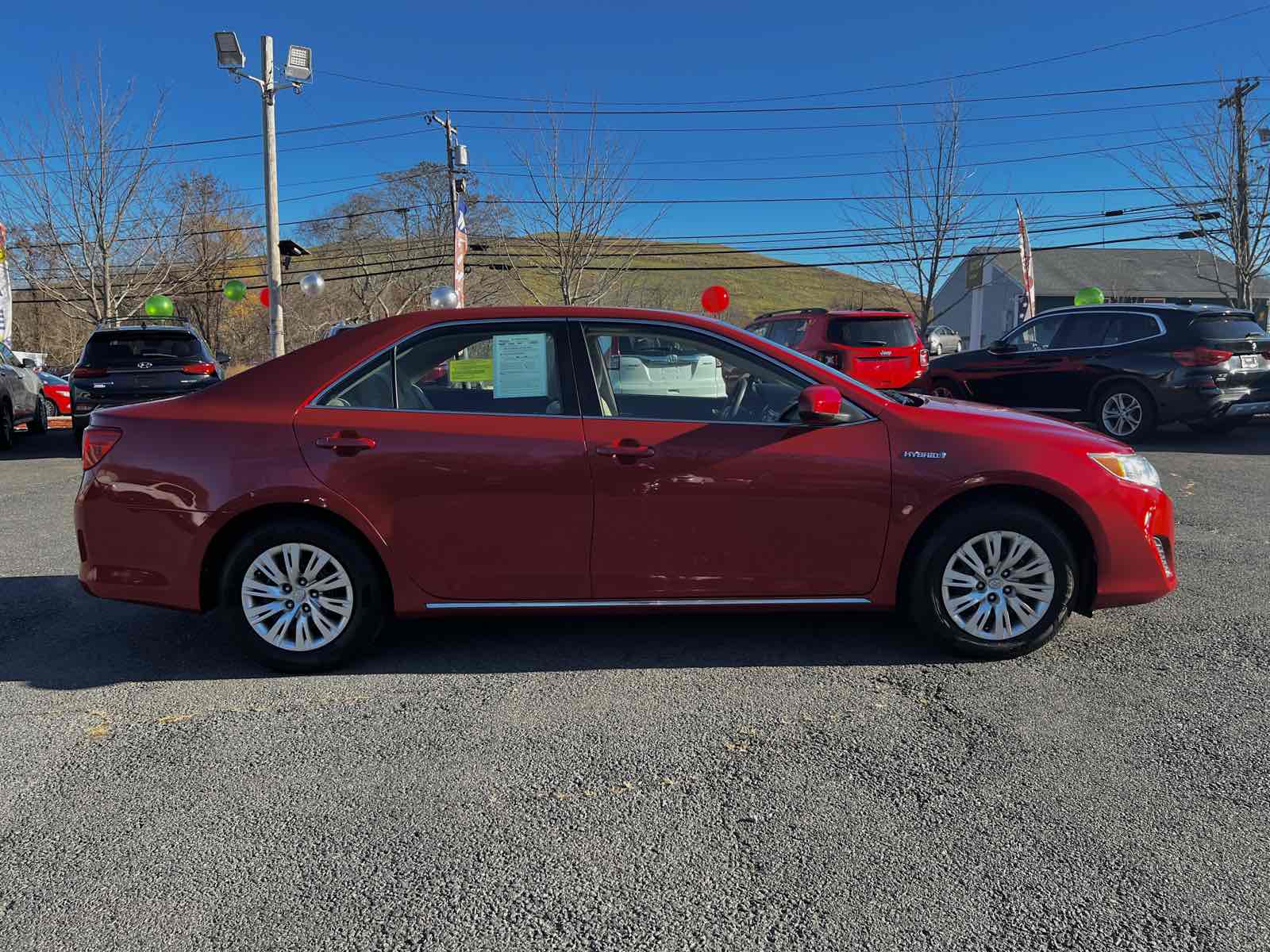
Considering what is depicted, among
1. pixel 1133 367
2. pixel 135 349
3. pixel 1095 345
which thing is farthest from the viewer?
pixel 135 349

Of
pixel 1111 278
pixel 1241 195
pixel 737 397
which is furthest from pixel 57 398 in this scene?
pixel 1111 278

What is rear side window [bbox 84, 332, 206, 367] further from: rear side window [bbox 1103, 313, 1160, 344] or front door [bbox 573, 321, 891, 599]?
rear side window [bbox 1103, 313, 1160, 344]

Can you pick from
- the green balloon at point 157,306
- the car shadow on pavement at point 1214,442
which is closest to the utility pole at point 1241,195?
the car shadow on pavement at point 1214,442

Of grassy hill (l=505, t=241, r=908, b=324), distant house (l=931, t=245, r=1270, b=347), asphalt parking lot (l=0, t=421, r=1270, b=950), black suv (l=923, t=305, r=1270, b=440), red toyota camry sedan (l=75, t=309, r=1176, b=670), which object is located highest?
grassy hill (l=505, t=241, r=908, b=324)

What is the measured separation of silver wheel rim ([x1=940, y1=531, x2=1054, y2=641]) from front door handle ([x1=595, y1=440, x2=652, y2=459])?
142 centimetres

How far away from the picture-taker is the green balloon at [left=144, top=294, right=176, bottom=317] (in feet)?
83.7

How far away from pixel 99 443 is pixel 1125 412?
11126 millimetres

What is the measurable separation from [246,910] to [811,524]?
2516 mm

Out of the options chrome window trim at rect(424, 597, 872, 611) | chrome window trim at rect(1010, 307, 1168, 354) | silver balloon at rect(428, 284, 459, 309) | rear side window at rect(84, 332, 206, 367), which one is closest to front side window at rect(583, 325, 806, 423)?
chrome window trim at rect(424, 597, 872, 611)

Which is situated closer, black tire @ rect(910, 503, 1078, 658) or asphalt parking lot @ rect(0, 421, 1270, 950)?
→ asphalt parking lot @ rect(0, 421, 1270, 950)

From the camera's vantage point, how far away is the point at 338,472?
3.80 m

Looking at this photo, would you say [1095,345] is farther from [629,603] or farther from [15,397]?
[15,397]

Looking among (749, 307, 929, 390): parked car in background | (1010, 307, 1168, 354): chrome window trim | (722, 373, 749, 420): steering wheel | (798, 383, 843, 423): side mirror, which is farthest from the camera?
(749, 307, 929, 390): parked car in background

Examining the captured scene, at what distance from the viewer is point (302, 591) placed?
3.90m
